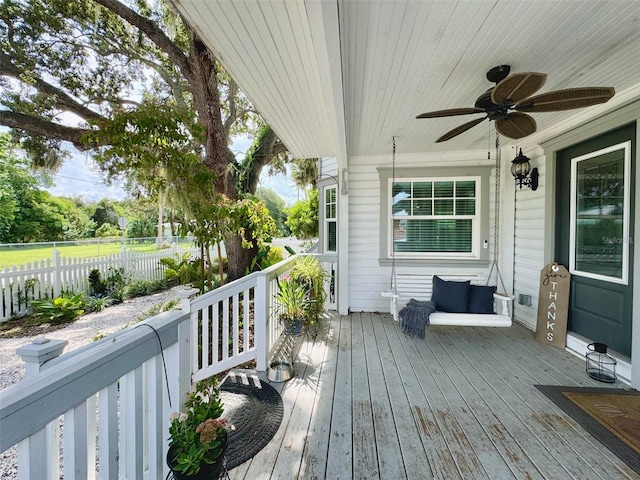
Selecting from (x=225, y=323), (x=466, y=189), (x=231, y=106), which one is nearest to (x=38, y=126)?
(x=231, y=106)

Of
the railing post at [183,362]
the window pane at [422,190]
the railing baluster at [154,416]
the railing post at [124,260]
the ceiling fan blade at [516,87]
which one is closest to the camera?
the railing baluster at [154,416]

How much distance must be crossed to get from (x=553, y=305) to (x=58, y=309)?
7.18m

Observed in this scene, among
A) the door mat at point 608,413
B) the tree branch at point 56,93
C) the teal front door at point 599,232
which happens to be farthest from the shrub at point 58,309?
the teal front door at point 599,232

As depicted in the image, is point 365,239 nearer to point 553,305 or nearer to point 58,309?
point 553,305

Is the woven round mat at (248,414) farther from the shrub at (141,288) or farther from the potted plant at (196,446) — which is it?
the shrub at (141,288)

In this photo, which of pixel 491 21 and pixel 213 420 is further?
pixel 491 21

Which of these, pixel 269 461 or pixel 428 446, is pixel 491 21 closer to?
pixel 428 446

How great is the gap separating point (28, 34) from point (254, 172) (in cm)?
428

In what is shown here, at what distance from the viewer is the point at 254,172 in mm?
6473

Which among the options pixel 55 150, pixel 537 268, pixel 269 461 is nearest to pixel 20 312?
pixel 55 150

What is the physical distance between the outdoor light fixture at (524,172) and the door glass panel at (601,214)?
0.43 meters

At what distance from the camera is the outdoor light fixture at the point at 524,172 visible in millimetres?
3385

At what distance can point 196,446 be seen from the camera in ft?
3.83

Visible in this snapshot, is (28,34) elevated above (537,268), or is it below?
above
